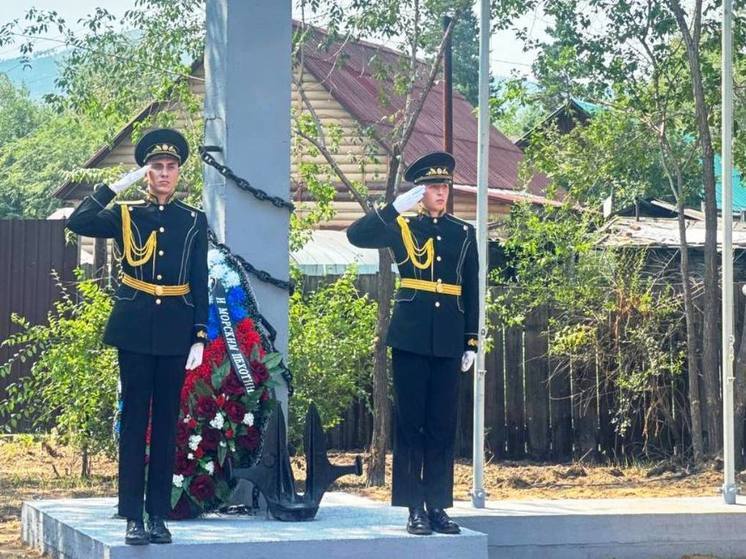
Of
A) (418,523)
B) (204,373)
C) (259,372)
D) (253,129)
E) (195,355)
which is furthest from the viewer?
(253,129)

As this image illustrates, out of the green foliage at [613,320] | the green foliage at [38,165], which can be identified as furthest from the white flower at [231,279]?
the green foliage at [38,165]

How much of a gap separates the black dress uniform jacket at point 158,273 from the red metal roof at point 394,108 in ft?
18.3

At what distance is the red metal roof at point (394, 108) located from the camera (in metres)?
13.4

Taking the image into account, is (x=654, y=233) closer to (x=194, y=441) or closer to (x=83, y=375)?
(x=83, y=375)

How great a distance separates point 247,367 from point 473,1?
5322 millimetres

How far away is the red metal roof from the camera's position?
13.4 meters

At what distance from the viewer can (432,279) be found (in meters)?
7.42

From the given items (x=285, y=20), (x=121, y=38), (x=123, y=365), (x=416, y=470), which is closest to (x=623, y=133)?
(x=121, y=38)

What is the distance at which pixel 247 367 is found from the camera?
7.72 metres

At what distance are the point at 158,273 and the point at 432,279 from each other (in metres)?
1.42

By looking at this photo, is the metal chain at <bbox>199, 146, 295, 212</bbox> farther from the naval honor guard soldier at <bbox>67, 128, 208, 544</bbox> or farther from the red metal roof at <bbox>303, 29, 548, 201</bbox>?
the red metal roof at <bbox>303, 29, 548, 201</bbox>

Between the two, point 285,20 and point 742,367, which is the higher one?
point 285,20

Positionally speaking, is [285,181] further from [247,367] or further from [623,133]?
[623,133]

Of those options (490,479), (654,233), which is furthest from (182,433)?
(654,233)
